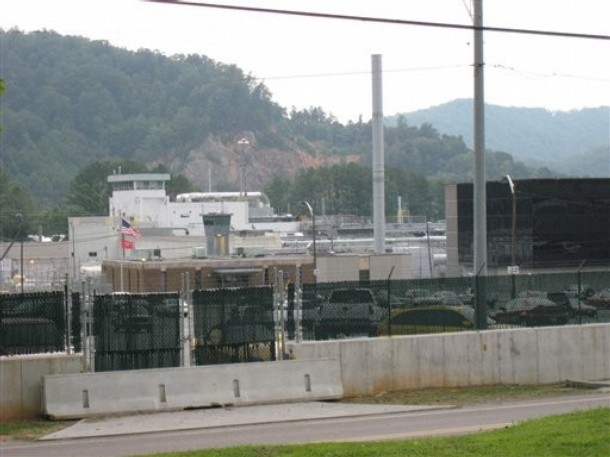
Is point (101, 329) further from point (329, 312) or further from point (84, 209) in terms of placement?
point (84, 209)

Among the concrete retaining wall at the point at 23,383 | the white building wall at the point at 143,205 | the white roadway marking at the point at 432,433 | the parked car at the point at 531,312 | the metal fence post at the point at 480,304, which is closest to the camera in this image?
the white roadway marking at the point at 432,433

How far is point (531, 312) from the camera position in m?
25.0

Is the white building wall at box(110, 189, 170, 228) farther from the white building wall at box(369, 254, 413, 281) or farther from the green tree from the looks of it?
the white building wall at box(369, 254, 413, 281)

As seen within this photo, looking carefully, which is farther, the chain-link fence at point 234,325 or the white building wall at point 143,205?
the white building wall at point 143,205

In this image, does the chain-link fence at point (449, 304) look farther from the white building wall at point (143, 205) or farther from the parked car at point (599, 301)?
the white building wall at point (143, 205)

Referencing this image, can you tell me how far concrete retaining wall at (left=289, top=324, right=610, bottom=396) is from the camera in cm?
2238

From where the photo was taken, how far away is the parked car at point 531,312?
2494 cm

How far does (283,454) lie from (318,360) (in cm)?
867

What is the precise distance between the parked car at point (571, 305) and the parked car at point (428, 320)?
161 centimetres

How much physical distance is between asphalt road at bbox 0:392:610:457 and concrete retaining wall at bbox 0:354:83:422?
81.3 inches

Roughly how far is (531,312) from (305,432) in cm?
887

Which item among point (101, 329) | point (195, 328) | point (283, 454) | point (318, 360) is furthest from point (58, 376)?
point (283, 454)

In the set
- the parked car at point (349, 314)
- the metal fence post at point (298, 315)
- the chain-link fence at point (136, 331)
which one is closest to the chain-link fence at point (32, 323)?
the chain-link fence at point (136, 331)

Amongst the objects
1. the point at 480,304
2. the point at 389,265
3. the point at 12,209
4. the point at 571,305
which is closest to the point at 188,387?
the point at 480,304
